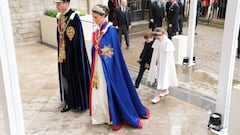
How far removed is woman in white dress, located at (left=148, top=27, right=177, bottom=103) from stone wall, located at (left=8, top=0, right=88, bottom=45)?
5.11m

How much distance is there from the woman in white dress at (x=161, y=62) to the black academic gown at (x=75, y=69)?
108cm

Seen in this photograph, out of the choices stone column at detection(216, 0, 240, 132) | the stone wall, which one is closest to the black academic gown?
stone column at detection(216, 0, 240, 132)

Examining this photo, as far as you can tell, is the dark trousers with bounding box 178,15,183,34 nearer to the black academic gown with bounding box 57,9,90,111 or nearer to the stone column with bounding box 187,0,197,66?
the stone column with bounding box 187,0,197,66

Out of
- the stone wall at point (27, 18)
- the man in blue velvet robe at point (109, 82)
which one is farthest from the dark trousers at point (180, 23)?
the man in blue velvet robe at point (109, 82)

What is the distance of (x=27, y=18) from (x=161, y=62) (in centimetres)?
537

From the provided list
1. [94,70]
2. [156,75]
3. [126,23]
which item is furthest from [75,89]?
[126,23]

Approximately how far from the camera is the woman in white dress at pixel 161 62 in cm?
446

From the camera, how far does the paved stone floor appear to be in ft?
12.9

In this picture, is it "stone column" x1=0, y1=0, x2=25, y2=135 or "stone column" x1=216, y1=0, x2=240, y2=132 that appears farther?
"stone column" x1=216, y1=0, x2=240, y2=132

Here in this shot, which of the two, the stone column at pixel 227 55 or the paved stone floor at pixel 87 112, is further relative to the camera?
the paved stone floor at pixel 87 112

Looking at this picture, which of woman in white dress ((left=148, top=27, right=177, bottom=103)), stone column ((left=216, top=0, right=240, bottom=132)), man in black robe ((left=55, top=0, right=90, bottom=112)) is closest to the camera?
stone column ((left=216, top=0, right=240, bottom=132))

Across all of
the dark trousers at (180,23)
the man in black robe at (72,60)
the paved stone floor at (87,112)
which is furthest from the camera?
the dark trousers at (180,23)

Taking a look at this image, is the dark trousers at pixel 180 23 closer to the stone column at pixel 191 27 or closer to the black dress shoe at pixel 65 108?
the stone column at pixel 191 27

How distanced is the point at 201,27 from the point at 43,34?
567 cm
